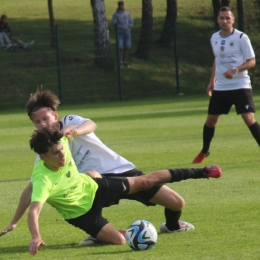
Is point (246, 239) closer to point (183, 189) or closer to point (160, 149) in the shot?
point (183, 189)

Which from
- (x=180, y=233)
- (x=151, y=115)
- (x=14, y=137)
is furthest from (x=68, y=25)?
(x=180, y=233)

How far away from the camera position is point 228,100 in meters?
11.9

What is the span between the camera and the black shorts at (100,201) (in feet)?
22.3

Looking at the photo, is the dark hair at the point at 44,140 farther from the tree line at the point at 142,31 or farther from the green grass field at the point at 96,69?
the tree line at the point at 142,31

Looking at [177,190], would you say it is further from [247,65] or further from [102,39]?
[102,39]

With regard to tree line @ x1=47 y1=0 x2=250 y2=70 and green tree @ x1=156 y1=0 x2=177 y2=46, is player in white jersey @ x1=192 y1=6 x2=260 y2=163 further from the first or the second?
green tree @ x1=156 y1=0 x2=177 y2=46

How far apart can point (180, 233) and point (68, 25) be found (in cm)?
3398

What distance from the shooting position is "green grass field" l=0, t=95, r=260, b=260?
21.8 feet

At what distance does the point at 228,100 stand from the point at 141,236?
18.5 ft

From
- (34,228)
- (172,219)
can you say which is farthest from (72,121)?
(34,228)

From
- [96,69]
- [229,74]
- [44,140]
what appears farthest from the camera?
[96,69]

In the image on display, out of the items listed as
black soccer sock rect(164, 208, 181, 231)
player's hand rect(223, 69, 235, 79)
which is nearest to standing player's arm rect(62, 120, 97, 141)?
black soccer sock rect(164, 208, 181, 231)

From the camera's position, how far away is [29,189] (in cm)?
682

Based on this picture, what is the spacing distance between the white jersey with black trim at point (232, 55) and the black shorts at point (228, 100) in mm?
76
